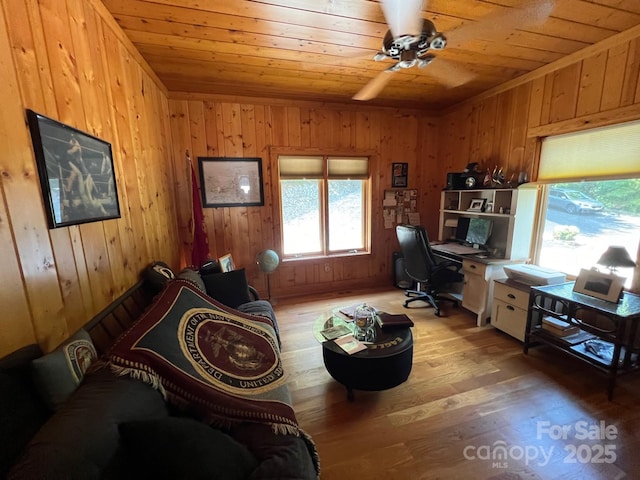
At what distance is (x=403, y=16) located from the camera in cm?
157

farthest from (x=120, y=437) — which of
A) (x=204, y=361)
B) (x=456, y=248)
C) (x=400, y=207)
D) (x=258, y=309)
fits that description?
(x=400, y=207)

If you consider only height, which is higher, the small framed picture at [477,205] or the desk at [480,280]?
the small framed picture at [477,205]

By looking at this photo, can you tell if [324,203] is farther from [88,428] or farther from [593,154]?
[88,428]

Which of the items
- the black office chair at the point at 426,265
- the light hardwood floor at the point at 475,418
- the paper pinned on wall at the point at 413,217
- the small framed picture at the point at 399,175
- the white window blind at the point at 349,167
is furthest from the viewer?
the paper pinned on wall at the point at 413,217

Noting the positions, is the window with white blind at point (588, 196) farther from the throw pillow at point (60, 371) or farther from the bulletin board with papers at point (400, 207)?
the throw pillow at point (60, 371)

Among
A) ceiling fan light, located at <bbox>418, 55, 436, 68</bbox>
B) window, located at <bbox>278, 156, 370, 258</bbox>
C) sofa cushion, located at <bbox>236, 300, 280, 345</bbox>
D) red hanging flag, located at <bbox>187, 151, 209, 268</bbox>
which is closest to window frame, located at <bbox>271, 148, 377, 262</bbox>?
window, located at <bbox>278, 156, 370, 258</bbox>

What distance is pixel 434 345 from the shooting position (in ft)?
8.39

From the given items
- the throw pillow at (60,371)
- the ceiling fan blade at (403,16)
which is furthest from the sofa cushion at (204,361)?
the ceiling fan blade at (403,16)

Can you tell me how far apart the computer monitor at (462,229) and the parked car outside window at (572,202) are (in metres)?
0.89

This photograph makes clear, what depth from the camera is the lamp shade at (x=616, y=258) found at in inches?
74.9

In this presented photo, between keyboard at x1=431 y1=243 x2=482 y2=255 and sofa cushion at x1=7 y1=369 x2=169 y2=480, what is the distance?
3.08 metres

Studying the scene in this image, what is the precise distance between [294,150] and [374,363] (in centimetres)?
276

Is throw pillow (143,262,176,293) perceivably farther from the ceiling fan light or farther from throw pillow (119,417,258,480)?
the ceiling fan light

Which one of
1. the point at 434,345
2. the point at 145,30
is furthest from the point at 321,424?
the point at 145,30
